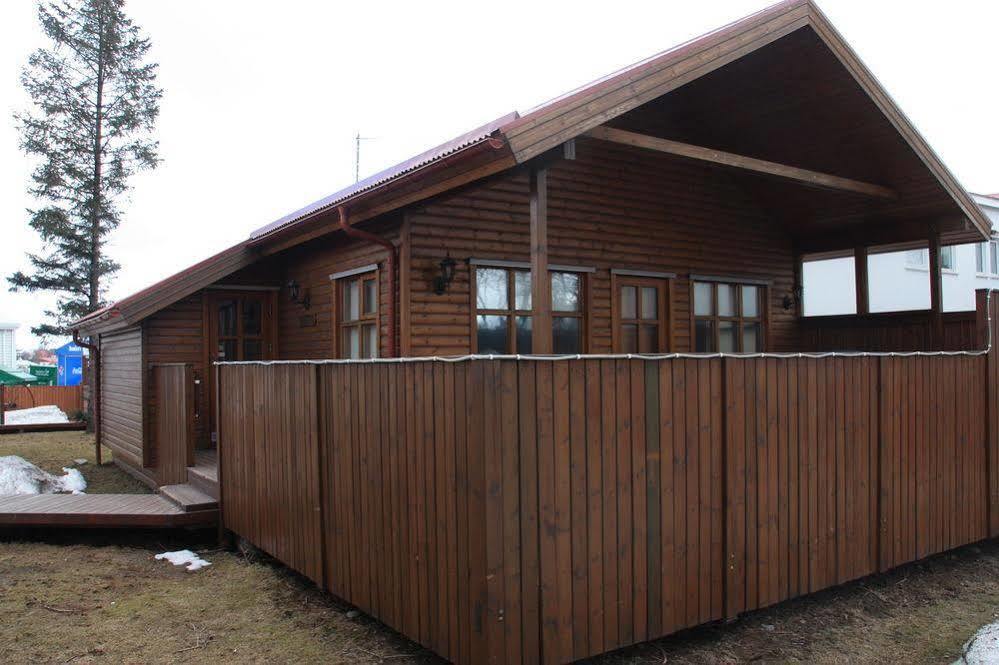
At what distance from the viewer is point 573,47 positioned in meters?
33.5

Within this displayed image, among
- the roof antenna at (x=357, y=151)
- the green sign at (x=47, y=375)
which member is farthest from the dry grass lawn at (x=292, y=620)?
the green sign at (x=47, y=375)

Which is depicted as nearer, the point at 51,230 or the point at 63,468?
the point at 63,468

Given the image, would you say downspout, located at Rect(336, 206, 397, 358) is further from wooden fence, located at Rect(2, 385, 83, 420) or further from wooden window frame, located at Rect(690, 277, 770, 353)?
wooden fence, located at Rect(2, 385, 83, 420)

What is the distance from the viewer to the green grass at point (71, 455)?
10.4m

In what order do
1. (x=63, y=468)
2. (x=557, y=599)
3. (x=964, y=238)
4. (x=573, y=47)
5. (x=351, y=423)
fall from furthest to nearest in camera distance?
(x=573, y=47), (x=63, y=468), (x=964, y=238), (x=351, y=423), (x=557, y=599)

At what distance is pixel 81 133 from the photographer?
70.8 ft

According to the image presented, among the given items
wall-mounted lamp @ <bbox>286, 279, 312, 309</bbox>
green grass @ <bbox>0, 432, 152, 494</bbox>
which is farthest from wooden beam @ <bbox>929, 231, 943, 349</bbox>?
green grass @ <bbox>0, 432, 152, 494</bbox>

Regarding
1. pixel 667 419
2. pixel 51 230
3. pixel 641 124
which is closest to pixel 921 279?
pixel 641 124

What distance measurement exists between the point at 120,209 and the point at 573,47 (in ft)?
68.6

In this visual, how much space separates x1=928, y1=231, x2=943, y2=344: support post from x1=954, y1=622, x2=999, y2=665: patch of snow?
410cm

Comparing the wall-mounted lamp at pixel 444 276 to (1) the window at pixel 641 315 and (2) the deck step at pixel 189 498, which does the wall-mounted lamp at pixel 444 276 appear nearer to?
(1) the window at pixel 641 315

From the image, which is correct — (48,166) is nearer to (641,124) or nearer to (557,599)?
(641,124)

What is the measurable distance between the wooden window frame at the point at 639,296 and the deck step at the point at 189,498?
4669 millimetres

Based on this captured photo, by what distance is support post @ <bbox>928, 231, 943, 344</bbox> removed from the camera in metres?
7.68
